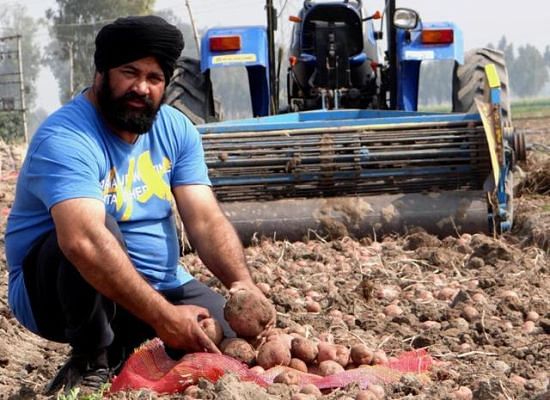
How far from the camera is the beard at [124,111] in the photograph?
3.86 m

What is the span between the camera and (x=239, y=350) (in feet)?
12.0

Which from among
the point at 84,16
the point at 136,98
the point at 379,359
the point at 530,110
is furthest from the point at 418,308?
the point at 84,16

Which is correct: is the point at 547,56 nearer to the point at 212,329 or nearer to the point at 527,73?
the point at 527,73

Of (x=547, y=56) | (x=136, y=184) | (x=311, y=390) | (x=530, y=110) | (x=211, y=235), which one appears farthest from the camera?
(x=547, y=56)

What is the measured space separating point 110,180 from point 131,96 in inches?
12.2

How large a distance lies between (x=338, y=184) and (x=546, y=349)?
3.22 metres

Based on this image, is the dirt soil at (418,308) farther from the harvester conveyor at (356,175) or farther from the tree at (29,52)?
the tree at (29,52)

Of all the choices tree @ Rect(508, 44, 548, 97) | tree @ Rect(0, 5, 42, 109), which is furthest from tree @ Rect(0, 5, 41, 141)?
tree @ Rect(508, 44, 548, 97)

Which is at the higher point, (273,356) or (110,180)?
(110,180)

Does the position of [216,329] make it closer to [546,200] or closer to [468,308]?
[468,308]

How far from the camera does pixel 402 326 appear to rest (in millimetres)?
4688

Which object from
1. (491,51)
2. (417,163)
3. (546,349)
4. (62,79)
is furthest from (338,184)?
(62,79)

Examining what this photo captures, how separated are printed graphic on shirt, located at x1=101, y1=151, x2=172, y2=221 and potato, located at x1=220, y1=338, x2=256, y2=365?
0.64m

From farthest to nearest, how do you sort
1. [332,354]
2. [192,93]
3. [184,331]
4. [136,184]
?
[192,93] → [136,184] → [332,354] → [184,331]
